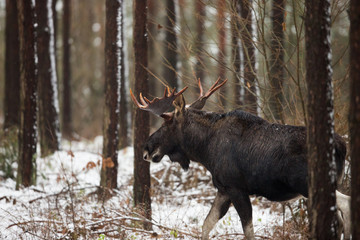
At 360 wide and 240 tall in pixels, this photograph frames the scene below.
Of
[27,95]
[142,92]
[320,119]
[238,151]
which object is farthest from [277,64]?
[27,95]

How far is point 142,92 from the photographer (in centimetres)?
855

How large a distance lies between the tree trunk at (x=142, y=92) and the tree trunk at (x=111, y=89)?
1066 mm

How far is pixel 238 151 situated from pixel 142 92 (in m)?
2.69

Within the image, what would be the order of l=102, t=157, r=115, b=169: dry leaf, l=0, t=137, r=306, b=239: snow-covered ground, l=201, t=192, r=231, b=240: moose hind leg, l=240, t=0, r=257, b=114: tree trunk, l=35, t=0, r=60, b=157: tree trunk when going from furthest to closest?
l=35, t=0, r=60, b=157: tree trunk < l=102, t=157, r=115, b=169: dry leaf < l=240, t=0, r=257, b=114: tree trunk < l=0, t=137, r=306, b=239: snow-covered ground < l=201, t=192, r=231, b=240: moose hind leg

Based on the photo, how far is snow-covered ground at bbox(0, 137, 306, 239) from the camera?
731 centimetres

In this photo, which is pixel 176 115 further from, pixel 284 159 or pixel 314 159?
pixel 314 159

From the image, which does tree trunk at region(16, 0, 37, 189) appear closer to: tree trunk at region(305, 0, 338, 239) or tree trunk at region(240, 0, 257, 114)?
tree trunk at region(240, 0, 257, 114)

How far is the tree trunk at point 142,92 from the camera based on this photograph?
8.56 m

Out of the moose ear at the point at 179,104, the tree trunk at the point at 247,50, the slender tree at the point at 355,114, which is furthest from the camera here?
the tree trunk at the point at 247,50

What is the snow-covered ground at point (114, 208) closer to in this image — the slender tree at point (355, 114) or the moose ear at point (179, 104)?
the moose ear at point (179, 104)

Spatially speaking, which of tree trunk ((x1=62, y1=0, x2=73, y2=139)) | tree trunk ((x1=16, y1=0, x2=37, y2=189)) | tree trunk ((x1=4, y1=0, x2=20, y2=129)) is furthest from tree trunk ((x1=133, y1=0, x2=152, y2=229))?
tree trunk ((x1=62, y1=0, x2=73, y2=139))

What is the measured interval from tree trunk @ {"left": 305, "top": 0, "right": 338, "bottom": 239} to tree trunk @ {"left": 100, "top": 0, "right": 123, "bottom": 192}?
520cm

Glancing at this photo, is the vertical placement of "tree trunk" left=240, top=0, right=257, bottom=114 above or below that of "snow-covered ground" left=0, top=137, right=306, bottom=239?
above

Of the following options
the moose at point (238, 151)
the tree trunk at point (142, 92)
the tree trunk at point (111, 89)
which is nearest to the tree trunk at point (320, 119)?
the moose at point (238, 151)
